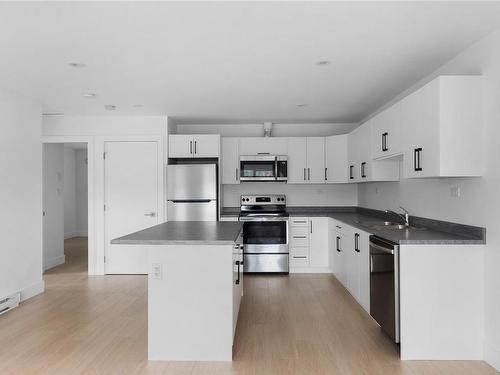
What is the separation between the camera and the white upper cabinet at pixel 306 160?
225 inches

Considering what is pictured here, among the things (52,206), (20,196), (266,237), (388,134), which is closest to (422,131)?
(388,134)

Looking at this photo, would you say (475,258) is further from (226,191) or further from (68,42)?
(226,191)

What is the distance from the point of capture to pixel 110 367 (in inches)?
104

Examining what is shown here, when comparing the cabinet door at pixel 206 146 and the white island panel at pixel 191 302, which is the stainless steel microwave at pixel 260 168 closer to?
the cabinet door at pixel 206 146

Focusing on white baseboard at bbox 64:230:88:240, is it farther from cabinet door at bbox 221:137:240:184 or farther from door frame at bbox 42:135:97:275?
cabinet door at bbox 221:137:240:184

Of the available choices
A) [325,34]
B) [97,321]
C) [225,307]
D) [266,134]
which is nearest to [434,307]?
[225,307]

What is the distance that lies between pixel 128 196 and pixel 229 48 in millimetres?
3303

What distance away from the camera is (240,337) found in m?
3.14

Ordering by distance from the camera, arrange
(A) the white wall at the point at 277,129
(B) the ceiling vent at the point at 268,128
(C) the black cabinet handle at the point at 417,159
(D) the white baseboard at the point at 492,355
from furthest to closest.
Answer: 1. (A) the white wall at the point at 277,129
2. (B) the ceiling vent at the point at 268,128
3. (C) the black cabinet handle at the point at 417,159
4. (D) the white baseboard at the point at 492,355

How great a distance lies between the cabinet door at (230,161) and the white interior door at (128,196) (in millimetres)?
1051

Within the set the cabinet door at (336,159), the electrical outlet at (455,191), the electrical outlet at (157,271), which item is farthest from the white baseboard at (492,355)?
the cabinet door at (336,159)

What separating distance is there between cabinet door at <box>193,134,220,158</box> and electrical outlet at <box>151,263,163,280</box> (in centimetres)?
292

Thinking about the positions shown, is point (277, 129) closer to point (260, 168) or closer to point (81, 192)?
point (260, 168)

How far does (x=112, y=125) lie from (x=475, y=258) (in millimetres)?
4860
